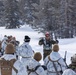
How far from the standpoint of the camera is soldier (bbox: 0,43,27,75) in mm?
6145

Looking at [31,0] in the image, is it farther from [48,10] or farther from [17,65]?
[17,65]

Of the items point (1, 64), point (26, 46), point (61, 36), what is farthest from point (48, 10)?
point (1, 64)

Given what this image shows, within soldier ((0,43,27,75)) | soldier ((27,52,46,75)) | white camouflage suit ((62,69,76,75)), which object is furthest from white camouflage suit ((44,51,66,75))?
white camouflage suit ((62,69,76,75))

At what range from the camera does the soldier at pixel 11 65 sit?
6.14 m

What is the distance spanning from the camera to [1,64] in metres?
6.39

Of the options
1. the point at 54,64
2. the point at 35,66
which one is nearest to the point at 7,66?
the point at 35,66

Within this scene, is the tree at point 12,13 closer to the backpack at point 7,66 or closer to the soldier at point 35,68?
the soldier at point 35,68

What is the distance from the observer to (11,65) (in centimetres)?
625

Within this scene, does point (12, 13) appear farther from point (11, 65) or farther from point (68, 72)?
point (68, 72)

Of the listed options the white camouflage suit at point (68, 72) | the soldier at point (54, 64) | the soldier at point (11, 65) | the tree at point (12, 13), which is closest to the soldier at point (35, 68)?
the soldier at point (11, 65)

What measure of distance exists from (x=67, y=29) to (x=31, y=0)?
77.9ft

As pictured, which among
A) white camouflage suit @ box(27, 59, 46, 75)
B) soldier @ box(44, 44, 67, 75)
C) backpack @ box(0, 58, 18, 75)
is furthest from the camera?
soldier @ box(44, 44, 67, 75)

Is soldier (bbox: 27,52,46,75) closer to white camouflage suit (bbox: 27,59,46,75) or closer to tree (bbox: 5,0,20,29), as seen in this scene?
white camouflage suit (bbox: 27,59,46,75)

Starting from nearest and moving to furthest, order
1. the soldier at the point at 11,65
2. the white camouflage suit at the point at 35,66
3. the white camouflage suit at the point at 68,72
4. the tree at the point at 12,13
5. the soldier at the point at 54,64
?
the white camouflage suit at the point at 68,72 → the soldier at the point at 11,65 → the white camouflage suit at the point at 35,66 → the soldier at the point at 54,64 → the tree at the point at 12,13
